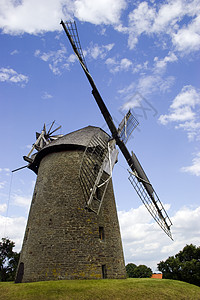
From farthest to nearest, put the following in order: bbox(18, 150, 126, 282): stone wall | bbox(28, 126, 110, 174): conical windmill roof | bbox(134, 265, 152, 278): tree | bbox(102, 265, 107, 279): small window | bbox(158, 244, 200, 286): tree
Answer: bbox(134, 265, 152, 278): tree, bbox(158, 244, 200, 286): tree, bbox(28, 126, 110, 174): conical windmill roof, bbox(102, 265, 107, 279): small window, bbox(18, 150, 126, 282): stone wall

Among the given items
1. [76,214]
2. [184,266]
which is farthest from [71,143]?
[184,266]

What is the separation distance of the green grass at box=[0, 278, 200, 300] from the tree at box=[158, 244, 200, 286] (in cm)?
1261

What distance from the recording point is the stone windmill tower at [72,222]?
38.1 feet

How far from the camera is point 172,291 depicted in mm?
10250

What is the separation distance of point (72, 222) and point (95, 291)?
4003 mm

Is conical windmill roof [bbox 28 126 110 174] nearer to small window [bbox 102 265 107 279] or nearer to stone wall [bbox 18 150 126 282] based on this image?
stone wall [bbox 18 150 126 282]

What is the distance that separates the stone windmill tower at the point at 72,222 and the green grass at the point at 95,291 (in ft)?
4.36

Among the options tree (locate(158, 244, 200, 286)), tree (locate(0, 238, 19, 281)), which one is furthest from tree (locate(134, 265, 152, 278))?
tree (locate(0, 238, 19, 281))

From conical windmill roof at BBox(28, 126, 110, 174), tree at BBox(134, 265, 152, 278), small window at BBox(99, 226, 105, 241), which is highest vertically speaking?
conical windmill roof at BBox(28, 126, 110, 174)

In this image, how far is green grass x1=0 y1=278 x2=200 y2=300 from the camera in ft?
28.7

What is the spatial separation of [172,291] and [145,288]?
1.31 meters

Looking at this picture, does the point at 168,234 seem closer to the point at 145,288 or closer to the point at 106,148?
the point at 145,288

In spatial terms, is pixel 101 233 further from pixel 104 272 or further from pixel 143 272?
pixel 143 272

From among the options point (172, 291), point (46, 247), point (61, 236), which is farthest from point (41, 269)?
point (172, 291)
